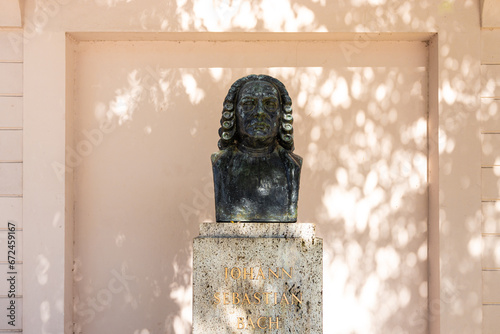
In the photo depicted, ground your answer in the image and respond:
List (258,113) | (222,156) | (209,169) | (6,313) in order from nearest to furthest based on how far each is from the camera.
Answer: (258,113) → (222,156) → (6,313) → (209,169)

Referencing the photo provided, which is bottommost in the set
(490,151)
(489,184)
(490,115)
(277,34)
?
(489,184)

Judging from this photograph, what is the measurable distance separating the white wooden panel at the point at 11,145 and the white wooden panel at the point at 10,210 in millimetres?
390

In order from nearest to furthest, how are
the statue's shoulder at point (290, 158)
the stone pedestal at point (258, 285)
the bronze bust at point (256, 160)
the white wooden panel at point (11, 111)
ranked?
the stone pedestal at point (258, 285) < the bronze bust at point (256, 160) < the statue's shoulder at point (290, 158) < the white wooden panel at point (11, 111)

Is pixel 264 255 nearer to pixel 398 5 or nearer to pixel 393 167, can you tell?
pixel 393 167

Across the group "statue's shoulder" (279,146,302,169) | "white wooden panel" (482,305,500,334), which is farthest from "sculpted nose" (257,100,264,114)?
"white wooden panel" (482,305,500,334)

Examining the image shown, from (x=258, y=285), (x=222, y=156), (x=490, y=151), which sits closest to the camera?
(x=258, y=285)

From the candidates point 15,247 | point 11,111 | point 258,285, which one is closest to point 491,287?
point 258,285

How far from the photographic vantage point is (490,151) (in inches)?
229

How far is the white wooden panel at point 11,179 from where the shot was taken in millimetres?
5750

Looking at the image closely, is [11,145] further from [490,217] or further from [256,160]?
[490,217]

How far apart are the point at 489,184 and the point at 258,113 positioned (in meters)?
2.69

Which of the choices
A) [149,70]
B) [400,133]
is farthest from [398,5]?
[149,70]

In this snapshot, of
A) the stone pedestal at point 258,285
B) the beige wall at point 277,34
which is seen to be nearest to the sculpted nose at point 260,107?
the stone pedestal at point 258,285

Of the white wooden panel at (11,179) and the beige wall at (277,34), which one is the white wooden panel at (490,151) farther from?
the white wooden panel at (11,179)
